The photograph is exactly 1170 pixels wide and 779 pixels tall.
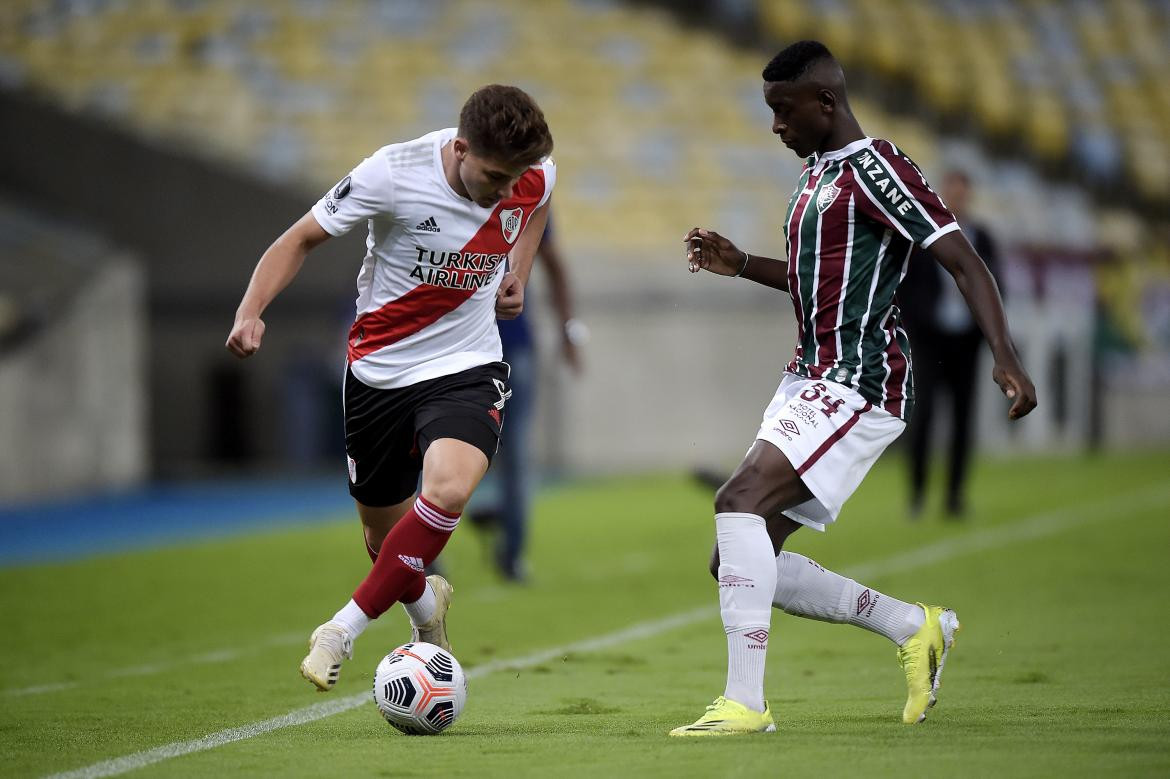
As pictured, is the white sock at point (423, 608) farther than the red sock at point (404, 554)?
Yes

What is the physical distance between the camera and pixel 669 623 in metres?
8.32

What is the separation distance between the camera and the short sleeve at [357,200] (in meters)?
5.46

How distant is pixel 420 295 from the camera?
571 cm

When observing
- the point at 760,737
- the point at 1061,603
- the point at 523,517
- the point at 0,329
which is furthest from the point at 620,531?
the point at 760,737

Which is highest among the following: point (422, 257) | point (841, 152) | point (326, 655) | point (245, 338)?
point (841, 152)

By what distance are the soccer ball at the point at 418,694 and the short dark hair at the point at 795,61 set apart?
1.99m

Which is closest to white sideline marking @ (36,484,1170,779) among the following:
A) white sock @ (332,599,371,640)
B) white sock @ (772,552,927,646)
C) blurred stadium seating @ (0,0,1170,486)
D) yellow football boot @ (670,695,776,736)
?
white sock @ (332,599,371,640)

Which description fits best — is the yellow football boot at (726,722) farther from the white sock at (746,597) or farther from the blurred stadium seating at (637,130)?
the blurred stadium seating at (637,130)

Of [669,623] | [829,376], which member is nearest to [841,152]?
[829,376]

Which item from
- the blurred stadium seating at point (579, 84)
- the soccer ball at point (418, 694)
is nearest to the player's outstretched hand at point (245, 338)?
the soccer ball at point (418, 694)

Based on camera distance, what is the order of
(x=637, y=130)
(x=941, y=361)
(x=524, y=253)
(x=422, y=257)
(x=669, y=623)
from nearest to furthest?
(x=422, y=257), (x=524, y=253), (x=669, y=623), (x=941, y=361), (x=637, y=130)

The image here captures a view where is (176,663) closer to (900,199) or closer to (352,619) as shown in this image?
(352,619)

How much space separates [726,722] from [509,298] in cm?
166

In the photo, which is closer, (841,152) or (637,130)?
(841,152)
